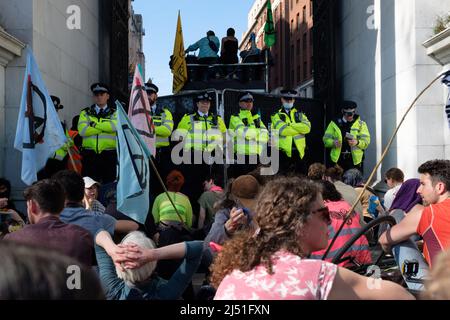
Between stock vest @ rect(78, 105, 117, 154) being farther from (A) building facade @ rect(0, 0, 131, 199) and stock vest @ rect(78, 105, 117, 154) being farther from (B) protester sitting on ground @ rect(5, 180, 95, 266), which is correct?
(B) protester sitting on ground @ rect(5, 180, 95, 266)

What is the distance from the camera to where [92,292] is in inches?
58.5

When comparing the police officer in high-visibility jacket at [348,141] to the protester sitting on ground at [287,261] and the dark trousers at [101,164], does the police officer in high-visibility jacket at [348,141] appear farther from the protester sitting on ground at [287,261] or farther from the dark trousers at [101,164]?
the protester sitting on ground at [287,261]

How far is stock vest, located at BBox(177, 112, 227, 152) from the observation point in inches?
448

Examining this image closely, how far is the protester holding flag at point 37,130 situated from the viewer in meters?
6.74

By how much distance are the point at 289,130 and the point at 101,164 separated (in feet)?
12.1

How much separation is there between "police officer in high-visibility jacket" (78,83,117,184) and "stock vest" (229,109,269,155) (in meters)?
2.22

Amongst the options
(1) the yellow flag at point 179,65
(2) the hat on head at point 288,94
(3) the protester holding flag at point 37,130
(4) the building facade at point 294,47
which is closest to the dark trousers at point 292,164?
(2) the hat on head at point 288,94

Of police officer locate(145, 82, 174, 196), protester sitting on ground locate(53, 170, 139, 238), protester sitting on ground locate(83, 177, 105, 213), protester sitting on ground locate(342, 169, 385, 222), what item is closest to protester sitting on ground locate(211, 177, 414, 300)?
protester sitting on ground locate(53, 170, 139, 238)

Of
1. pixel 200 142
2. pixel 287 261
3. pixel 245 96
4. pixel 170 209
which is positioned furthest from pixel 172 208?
pixel 245 96

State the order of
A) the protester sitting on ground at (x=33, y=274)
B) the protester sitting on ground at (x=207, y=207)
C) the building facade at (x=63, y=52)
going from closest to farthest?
the protester sitting on ground at (x=33, y=274) < the protester sitting on ground at (x=207, y=207) < the building facade at (x=63, y=52)

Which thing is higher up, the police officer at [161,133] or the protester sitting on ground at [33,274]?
the police officer at [161,133]

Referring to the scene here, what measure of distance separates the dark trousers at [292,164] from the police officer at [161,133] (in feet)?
7.00

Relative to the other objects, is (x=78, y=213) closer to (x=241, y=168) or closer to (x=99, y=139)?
(x=99, y=139)
